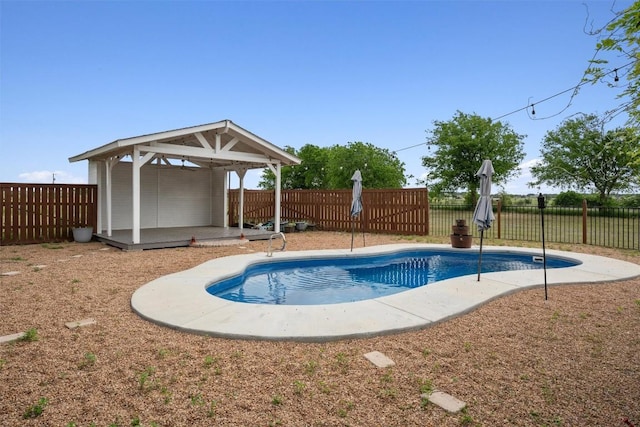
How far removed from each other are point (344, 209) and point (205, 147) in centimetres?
639

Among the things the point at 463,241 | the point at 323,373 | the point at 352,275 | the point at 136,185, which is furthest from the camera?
the point at 463,241

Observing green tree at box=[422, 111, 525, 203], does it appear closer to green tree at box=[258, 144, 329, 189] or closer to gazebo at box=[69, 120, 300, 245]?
green tree at box=[258, 144, 329, 189]

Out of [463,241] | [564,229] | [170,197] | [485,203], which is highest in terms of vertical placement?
[170,197]

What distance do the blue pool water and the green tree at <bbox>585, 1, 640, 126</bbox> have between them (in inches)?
165

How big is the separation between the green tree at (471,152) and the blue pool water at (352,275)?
21.7 m

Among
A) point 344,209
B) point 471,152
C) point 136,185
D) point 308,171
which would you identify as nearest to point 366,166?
point 471,152

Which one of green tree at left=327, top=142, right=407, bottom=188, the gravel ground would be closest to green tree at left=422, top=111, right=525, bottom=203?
green tree at left=327, top=142, right=407, bottom=188

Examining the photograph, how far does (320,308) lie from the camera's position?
170 inches

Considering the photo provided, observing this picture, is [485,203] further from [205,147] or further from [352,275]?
[205,147]

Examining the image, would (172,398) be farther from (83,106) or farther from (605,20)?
(83,106)

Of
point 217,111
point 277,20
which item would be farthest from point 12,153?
point 277,20

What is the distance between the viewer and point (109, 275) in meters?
6.09

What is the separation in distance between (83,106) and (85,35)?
2.77 m

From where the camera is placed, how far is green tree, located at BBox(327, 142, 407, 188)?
82.4ft
